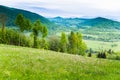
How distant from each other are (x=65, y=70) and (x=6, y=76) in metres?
6.03

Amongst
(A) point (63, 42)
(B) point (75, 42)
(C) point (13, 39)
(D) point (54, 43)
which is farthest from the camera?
(D) point (54, 43)

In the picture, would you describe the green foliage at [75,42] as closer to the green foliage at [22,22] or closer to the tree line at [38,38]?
the tree line at [38,38]

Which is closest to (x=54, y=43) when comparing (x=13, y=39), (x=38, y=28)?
(x=13, y=39)

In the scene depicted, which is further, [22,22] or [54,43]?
[54,43]

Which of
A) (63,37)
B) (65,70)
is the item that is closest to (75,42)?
(63,37)

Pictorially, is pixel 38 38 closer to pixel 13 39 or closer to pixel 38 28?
pixel 13 39

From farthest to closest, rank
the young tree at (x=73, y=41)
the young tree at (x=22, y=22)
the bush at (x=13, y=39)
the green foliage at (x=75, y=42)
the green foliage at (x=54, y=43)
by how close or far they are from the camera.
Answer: the green foliage at (x=54, y=43), the green foliage at (x=75, y=42), the young tree at (x=73, y=41), the bush at (x=13, y=39), the young tree at (x=22, y=22)

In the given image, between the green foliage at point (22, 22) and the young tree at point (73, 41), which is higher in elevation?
the green foliage at point (22, 22)

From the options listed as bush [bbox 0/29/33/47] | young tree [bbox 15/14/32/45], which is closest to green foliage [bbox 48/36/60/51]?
bush [bbox 0/29/33/47]

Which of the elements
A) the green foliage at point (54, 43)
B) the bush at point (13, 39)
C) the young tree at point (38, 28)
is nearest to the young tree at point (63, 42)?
the green foliage at point (54, 43)

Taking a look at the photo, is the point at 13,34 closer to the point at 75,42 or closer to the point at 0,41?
the point at 0,41

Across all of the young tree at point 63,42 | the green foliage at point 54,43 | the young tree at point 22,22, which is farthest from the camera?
the green foliage at point 54,43

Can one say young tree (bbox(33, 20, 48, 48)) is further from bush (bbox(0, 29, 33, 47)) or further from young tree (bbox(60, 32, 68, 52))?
young tree (bbox(60, 32, 68, 52))

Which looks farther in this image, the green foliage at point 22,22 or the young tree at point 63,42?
the young tree at point 63,42
